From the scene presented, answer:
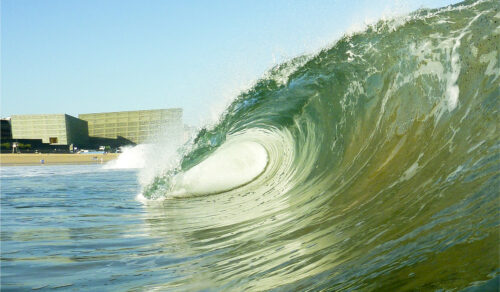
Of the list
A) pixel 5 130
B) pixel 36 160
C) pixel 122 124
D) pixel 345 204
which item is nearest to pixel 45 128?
pixel 5 130

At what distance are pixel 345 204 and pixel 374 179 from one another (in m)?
0.34

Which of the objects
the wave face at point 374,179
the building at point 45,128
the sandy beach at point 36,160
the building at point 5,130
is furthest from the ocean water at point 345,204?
the building at point 5,130

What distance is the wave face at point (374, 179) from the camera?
234 centimetres

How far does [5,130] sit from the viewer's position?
74938 mm

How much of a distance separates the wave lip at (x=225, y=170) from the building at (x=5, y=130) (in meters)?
74.6

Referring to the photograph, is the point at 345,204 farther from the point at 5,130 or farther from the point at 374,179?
the point at 5,130

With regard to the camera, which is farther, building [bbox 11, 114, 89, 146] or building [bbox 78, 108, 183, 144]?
building [bbox 78, 108, 183, 144]

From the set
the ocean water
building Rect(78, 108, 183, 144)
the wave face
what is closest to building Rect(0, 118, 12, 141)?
building Rect(78, 108, 183, 144)

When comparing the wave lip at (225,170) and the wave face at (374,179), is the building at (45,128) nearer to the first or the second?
the wave lip at (225,170)

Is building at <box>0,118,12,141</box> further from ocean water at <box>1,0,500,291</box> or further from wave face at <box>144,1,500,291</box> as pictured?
wave face at <box>144,1,500,291</box>

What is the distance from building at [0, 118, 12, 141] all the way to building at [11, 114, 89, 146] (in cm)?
68

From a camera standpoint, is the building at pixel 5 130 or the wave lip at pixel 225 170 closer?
the wave lip at pixel 225 170

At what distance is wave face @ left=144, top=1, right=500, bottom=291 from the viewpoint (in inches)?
92.0

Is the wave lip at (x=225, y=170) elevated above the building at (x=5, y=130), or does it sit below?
above
